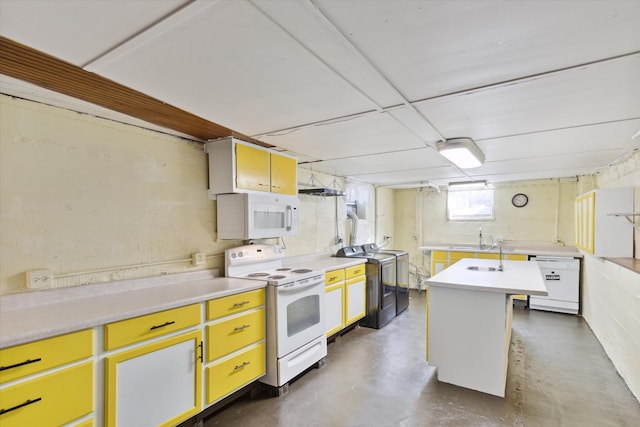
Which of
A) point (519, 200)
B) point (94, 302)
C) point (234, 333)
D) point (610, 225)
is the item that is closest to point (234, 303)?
point (234, 333)

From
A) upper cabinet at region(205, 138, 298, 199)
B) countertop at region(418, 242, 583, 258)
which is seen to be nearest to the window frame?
countertop at region(418, 242, 583, 258)

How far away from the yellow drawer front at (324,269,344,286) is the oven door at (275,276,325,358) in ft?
0.81

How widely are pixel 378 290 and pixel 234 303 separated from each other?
2344 millimetres

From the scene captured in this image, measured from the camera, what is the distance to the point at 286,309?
2.64 meters

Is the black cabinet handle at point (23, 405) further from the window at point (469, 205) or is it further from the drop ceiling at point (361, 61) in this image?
the window at point (469, 205)

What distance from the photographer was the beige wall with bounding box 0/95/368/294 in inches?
71.0

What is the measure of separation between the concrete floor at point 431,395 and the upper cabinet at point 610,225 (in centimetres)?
108

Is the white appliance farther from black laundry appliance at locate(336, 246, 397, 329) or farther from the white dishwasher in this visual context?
the white dishwasher

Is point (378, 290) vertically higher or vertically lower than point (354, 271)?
lower

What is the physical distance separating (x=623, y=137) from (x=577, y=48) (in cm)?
192

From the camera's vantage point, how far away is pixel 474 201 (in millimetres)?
5984

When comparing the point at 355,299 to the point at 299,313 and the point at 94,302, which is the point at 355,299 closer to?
the point at 299,313

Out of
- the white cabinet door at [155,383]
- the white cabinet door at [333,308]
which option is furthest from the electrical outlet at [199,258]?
the white cabinet door at [333,308]

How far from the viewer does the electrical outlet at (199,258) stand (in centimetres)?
270
